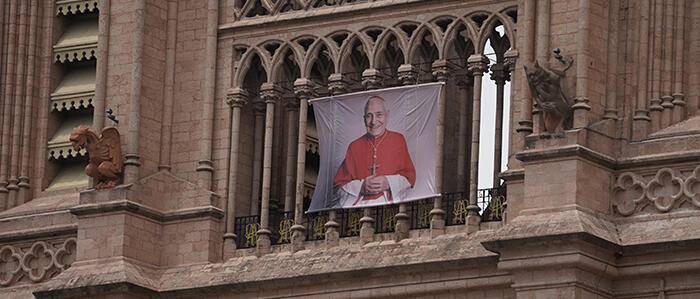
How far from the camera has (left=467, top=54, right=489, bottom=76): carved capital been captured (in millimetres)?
44375

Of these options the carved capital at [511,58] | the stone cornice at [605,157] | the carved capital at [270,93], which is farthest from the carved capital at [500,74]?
the carved capital at [270,93]

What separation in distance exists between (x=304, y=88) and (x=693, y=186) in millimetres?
8744

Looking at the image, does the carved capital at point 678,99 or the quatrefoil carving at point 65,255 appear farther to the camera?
the quatrefoil carving at point 65,255

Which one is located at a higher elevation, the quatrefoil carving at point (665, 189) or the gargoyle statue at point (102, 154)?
the gargoyle statue at point (102, 154)

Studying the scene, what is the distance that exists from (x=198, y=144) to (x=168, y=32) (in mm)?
2464

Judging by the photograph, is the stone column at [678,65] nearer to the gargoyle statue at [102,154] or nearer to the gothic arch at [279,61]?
the gothic arch at [279,61]

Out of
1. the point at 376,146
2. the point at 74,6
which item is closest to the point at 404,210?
the point at 376,146

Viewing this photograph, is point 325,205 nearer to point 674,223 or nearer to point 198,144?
point 198,144

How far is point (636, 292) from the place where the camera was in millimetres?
40969

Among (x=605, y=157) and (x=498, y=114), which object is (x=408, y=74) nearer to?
(x=498, y=114)

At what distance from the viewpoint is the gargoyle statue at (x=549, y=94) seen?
137ft

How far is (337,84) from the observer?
4612cm

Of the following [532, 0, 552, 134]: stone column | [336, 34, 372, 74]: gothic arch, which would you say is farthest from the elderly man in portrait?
[532, 0, 552, 134]: stone column

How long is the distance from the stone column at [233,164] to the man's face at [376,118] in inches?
117
